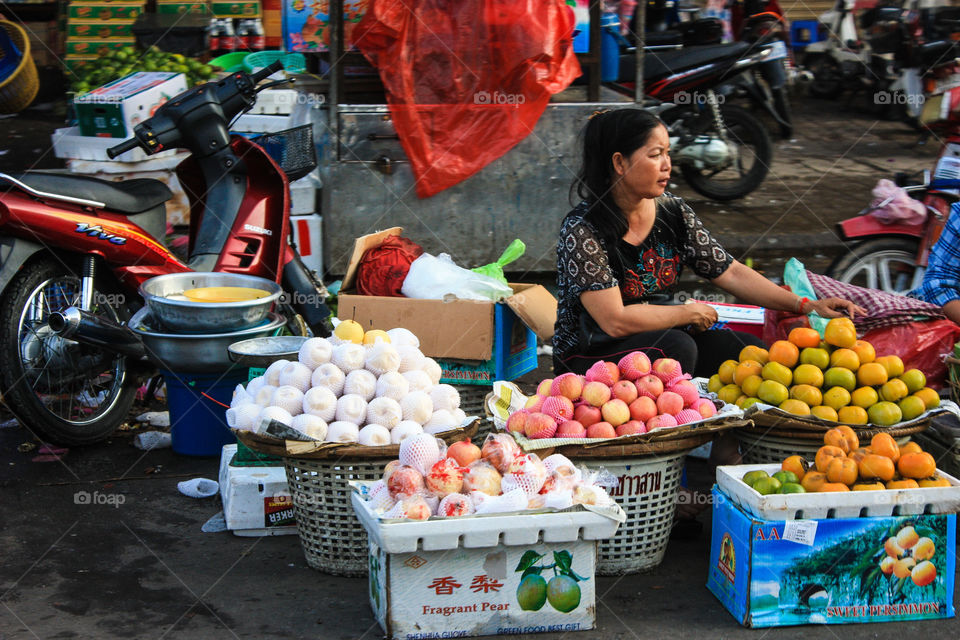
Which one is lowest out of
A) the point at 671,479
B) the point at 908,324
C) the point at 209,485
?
the point at 209,485


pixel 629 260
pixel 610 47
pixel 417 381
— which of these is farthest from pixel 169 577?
pixel 610 47

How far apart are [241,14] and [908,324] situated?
23.2ft

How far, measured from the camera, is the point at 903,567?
288 cm

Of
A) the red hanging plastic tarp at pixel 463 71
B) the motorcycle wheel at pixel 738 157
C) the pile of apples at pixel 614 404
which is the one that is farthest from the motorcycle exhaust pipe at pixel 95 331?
the motorcycle wheel at pixel 738 157

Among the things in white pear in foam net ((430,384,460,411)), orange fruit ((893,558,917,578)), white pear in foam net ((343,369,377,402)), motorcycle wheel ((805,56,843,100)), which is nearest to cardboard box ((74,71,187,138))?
white pear in foam net ((343,369,377,402))

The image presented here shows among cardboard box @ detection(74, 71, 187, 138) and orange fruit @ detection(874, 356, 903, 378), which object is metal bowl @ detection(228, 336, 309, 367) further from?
cardboard box @ detection(74, 71, 187, 138)

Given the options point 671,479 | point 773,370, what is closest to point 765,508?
point 671,479

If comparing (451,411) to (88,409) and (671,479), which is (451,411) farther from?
(88,409)

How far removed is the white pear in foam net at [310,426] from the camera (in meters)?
3.02

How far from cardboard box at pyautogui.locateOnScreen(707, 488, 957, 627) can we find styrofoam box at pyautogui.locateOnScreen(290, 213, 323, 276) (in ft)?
11.4

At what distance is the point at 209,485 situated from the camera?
3816mm

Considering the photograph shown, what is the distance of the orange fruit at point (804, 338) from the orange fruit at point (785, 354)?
0.12 ft

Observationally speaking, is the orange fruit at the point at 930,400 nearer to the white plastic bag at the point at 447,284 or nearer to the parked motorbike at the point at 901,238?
the white plastic bag at the point at 447,284

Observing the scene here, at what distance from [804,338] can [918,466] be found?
65cm
